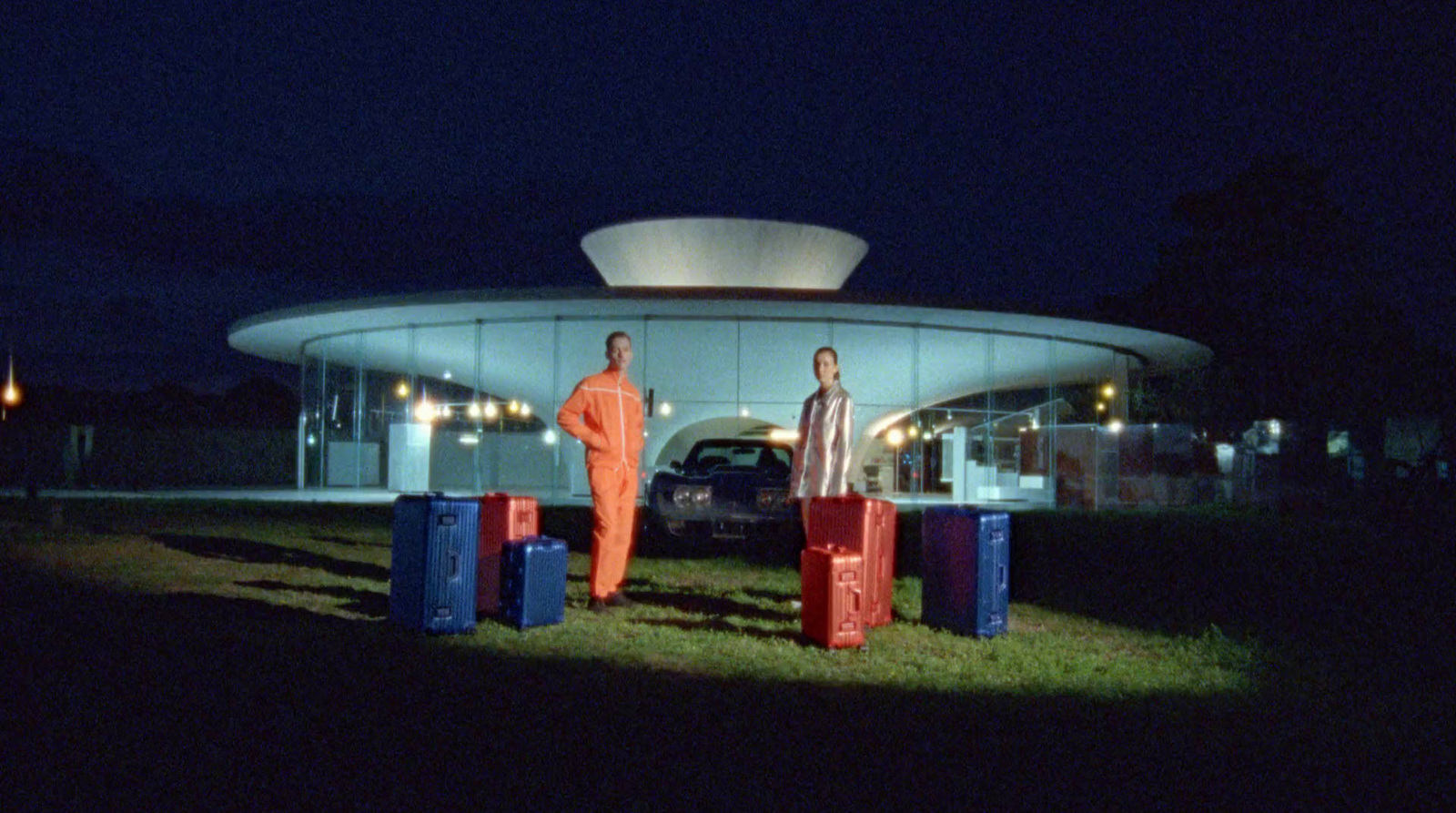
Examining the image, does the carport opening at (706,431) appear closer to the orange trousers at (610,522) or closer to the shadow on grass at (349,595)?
the shadow on grass at (349,595)

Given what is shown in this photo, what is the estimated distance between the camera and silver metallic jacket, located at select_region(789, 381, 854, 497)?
7574 mm

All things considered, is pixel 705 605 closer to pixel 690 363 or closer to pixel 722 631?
pixel 722 631

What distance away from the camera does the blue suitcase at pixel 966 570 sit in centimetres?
684

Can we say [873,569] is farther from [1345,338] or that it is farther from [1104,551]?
[1345,338]

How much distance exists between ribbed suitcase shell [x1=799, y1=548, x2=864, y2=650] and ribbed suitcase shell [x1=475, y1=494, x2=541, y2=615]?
6.36 ft

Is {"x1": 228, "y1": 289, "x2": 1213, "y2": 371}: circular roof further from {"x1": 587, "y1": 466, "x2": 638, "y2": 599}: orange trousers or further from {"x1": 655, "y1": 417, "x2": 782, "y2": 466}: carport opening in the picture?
{"x1": 587, "y1": 466, "x2": 638, "y2": 599}: orange trousers

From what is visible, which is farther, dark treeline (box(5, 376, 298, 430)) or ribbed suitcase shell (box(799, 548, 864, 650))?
dark treeline (box(5, 376, 298, 430))

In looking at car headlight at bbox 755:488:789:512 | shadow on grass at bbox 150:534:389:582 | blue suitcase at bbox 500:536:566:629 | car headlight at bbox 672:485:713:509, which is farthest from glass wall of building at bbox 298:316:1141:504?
blue suitcase at bbox 500:536:566:629

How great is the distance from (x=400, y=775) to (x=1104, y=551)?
11.6 m

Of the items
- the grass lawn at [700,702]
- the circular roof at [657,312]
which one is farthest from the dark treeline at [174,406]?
the grass lawn at [700,702]

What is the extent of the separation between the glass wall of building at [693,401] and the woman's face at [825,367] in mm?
14955

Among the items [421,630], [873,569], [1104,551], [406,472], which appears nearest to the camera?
[421,630]

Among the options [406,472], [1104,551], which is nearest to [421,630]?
[1104,551]

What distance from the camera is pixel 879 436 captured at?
2748 cm
